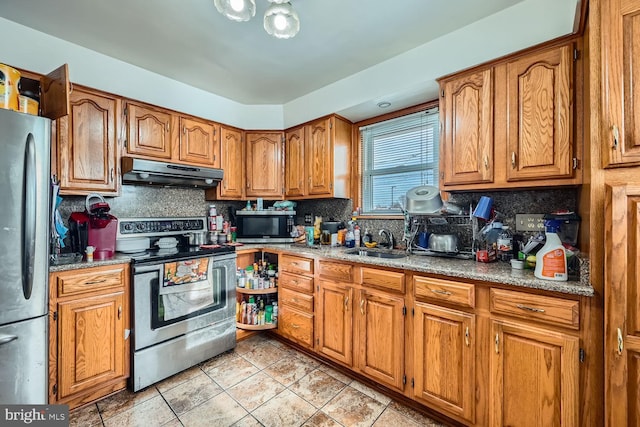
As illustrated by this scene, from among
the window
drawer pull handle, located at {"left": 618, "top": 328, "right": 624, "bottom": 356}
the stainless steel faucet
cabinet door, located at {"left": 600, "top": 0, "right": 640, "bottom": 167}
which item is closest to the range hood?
the window

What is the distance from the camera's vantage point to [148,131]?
2.43 m

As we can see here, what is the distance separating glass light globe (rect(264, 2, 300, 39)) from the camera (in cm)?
146

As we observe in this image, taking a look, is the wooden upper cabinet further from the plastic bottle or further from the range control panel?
the range control panel

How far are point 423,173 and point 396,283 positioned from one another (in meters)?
1.15

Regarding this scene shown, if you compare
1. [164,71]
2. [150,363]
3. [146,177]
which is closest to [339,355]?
[150,363]

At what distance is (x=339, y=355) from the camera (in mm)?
2129

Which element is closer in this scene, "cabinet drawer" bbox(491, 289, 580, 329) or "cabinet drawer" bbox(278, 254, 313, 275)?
"cabinet drawer" bbox(491, 289, 580, 329)

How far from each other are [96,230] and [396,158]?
2602 millimetres

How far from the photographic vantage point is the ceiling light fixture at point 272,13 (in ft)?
4.55

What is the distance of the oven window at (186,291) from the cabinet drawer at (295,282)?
55cm

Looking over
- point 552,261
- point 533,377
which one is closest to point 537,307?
point 552,261

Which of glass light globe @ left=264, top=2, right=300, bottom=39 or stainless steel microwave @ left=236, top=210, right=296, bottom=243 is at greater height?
glass light globe @ left=264, top=2, right=300, bottom=39

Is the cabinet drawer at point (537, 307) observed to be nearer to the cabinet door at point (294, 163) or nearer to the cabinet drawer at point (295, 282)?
the cabinet drawer at point (295, 282)

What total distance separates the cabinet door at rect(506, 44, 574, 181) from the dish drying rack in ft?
1.73
